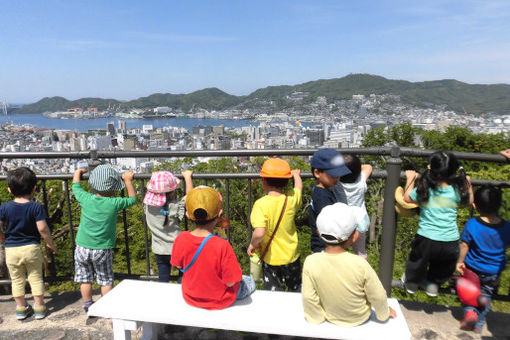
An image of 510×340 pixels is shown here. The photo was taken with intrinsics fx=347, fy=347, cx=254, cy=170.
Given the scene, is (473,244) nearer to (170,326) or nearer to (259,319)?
(259,319)

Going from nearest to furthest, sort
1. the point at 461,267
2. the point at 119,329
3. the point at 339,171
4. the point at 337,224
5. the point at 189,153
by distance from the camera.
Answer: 1. the point at 337,224
2. the point at 119,329
3. the point at 339,171
4. the point at 461,267
5. the point at 189,153

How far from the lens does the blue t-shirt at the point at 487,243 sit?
8.82 ft

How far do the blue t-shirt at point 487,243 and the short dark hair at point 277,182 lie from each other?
1.52m

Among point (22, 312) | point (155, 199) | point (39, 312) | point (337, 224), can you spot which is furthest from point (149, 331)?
point (337, 224)

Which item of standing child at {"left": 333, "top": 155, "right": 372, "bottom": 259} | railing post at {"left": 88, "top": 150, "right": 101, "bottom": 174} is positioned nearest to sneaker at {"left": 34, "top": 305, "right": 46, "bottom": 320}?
railing post at {"left": 88, "top": 150, "right": 101, "bottom": 174}

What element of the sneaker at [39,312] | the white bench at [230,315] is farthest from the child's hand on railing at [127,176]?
the sneaker at [39,312]

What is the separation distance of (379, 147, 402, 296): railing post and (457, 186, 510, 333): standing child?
1.80ft

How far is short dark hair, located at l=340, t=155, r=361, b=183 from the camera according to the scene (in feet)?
9.32

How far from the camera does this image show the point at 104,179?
9.93 feet

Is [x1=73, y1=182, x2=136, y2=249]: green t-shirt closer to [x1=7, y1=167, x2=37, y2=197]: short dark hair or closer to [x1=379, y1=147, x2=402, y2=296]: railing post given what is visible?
[x1=7, y1=167, x2=37, y2=197]: short dark hair

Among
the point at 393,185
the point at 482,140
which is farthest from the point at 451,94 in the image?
the point at 393,185

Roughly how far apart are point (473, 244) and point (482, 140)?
28.6 metres

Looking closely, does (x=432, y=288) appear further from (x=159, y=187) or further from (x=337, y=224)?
(x=159, y=187)

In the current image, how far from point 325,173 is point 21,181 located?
2.55 meters
